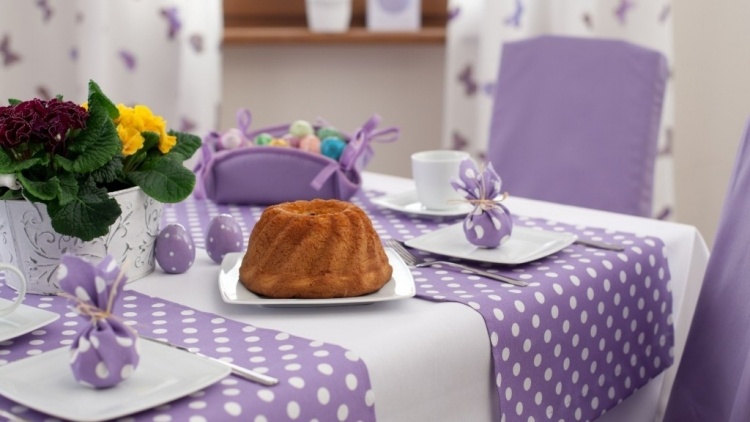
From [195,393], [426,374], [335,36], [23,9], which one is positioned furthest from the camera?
[335,36]

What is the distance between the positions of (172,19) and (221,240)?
160cm

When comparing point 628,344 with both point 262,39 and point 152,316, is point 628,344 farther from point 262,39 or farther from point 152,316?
point 262,39

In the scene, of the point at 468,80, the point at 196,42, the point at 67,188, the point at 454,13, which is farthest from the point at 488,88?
the point at 67,188

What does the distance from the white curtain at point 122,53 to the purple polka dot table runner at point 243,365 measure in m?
1.69

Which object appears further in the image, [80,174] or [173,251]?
[173,251]

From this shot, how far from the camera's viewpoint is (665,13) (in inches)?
94.3

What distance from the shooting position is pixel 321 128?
5.18 ft

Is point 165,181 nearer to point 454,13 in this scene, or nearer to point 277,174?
point 277,174

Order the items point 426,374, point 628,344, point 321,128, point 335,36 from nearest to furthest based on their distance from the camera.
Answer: point 426,374
point 628,344
point 321,128
point 335,36

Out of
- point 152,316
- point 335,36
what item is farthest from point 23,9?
point 152,316

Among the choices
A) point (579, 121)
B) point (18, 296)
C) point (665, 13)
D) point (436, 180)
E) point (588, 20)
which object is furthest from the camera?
point (588, 20)

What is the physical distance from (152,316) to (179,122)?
1.75 meters

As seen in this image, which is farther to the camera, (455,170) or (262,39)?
(262,39)

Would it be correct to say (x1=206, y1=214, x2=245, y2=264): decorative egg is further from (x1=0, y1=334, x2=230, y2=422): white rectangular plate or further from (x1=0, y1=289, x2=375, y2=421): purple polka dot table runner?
(x1=0, y1=334, x2=230, y2=422): white rectangular plate
